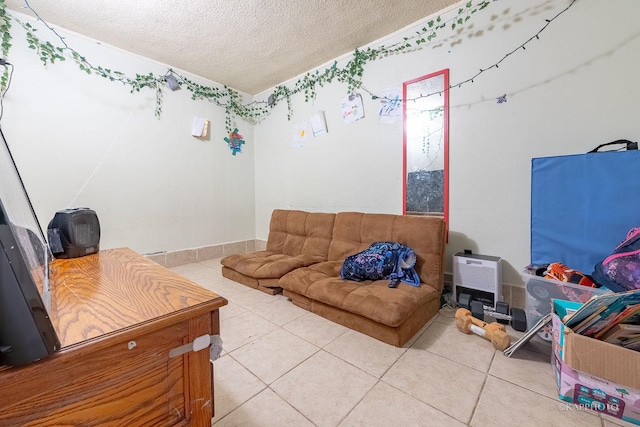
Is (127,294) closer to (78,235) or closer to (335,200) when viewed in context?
(78,235)

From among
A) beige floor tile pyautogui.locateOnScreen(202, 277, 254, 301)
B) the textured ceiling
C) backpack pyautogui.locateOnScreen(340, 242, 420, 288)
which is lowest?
beige floor tile pyautogui.locateOnScreen(202, 277, 254, 301)

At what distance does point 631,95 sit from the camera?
5.03 ft

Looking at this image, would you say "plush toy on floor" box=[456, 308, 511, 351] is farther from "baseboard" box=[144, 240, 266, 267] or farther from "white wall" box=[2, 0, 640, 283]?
"baseboard" box=[144, 240, 266, 267]

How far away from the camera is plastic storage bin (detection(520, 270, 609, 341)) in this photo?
138 centimetres

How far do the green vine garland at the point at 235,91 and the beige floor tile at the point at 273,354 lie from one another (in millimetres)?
2555

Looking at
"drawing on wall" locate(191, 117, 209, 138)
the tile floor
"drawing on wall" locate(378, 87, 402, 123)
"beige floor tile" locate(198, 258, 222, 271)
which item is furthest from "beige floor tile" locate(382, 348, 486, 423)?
"drawing on wall" locate(191, 117, 209, 138)

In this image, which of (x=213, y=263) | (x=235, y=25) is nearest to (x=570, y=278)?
(x=235, y=25)

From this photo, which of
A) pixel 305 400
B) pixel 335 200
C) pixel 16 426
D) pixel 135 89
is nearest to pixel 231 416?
pixel 305 400

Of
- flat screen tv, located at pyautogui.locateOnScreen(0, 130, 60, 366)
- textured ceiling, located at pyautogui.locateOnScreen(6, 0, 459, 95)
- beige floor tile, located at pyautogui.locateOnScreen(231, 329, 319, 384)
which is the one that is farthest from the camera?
textured ceiling, located at pyautogui.locateOnScreen(6, 0, 459, 95)

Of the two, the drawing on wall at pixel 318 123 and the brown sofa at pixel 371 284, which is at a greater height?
the drawing on wall at pixel 318 123

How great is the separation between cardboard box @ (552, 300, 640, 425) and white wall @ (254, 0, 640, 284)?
95cm

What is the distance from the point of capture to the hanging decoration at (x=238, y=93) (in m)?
2.11

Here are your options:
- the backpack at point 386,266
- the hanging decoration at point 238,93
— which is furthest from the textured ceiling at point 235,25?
the backpack at point 386,266

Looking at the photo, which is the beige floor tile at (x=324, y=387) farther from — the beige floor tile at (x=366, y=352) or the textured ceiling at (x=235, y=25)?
the textured ceiling at (x=235, y=25)
